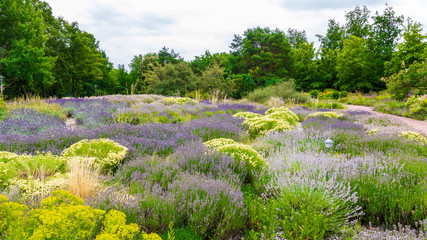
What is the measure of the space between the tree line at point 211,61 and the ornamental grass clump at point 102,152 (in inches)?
663

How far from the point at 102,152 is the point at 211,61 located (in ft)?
96.5

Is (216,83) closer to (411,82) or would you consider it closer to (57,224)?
(411,82)

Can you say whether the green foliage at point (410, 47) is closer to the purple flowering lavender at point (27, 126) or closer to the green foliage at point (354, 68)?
the green foliage at point (354, 68)

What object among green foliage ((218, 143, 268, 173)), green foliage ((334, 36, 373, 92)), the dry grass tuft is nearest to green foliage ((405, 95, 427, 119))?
green foliage ((218, 143, 268, 173))

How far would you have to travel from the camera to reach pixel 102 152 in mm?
4289

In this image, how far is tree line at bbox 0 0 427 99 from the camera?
22.2 metres

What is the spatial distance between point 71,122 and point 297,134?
7331 mm

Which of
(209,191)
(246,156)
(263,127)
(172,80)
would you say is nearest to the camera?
(209,191)

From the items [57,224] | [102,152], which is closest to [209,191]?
[57,224]

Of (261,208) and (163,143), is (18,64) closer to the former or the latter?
(163,143)

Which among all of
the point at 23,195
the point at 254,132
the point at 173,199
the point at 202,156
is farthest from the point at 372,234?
the point at 254,132

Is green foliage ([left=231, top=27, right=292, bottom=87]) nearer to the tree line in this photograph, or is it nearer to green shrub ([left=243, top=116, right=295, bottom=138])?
the tree line

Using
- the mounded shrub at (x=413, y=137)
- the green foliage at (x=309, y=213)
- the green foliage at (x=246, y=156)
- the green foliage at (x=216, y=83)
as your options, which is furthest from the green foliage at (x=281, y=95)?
the green foliage at (x=309, y=213)

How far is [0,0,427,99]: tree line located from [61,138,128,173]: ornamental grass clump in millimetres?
16835
